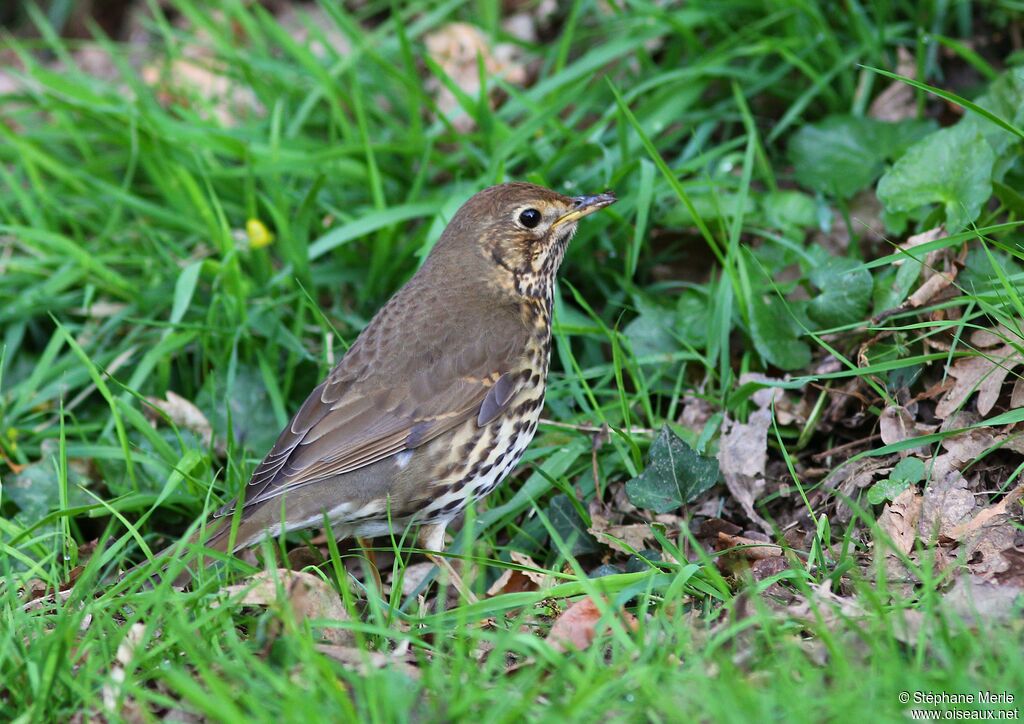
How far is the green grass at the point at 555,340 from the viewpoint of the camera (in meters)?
2.82

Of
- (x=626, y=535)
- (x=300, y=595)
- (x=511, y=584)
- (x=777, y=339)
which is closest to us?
(x=300, y=595)

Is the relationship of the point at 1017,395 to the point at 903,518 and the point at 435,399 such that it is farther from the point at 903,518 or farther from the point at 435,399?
the point at 435,399

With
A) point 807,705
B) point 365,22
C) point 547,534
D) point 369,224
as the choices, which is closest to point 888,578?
point 807,705

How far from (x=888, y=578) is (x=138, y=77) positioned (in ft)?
17.9

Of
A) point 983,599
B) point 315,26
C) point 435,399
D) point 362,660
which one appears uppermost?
point 315,26

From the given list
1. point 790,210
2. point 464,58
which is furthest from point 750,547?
point 464,58

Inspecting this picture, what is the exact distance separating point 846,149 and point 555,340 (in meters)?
1.53

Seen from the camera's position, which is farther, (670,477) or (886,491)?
(670,477)

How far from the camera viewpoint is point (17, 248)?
574 cm

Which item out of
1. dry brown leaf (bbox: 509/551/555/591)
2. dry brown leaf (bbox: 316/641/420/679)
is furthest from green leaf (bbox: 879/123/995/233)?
dry brown leaf (bbox: 316/641/420/679)

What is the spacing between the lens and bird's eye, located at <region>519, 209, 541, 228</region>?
4293 mm

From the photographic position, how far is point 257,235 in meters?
5.17

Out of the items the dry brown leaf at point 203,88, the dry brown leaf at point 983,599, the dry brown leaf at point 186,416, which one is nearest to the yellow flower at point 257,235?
the dry brown leaf at point 186,416

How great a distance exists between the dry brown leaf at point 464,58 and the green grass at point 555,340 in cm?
9
